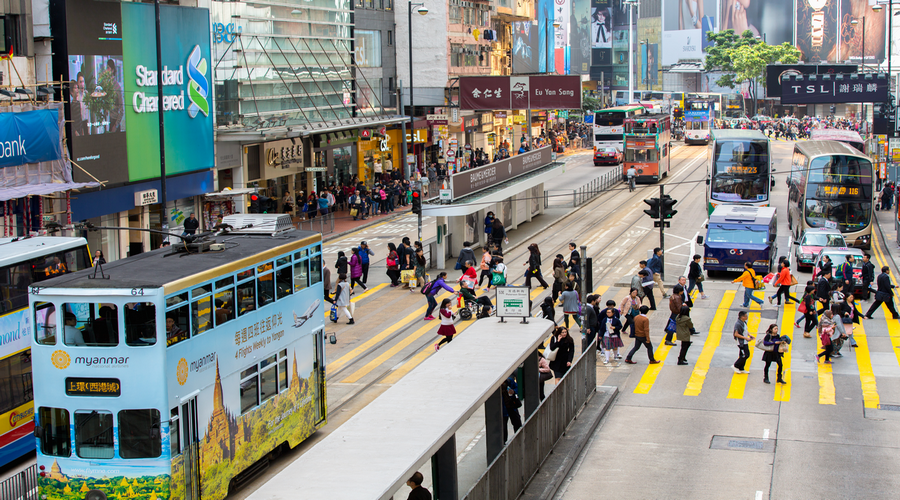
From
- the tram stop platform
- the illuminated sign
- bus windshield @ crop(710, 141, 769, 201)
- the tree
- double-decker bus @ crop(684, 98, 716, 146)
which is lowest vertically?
the tram stop platform

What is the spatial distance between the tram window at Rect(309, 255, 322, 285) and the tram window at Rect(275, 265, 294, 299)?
69 cm

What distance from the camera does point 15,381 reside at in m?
14.7

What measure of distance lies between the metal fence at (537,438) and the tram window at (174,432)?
12.0 ft

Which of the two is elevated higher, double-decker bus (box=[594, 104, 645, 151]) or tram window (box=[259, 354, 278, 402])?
double-decker bus (box=[594, 104, 645, 151])

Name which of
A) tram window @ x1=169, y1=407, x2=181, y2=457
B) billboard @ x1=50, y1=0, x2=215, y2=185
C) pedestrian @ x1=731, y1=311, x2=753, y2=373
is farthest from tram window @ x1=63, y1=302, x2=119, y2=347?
billboard @ x1=50, y1=0, x2=215, y2=185

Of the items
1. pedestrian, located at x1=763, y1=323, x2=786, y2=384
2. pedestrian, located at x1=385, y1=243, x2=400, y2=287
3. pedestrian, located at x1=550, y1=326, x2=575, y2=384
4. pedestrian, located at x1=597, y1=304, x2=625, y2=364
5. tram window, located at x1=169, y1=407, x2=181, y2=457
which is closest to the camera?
tram window, located at x1=169, y1=407, x2=181, y2=457

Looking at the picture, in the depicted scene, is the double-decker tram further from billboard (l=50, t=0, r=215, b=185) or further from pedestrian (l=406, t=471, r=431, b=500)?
billboard (l=50, t=0, r=215, b=185)

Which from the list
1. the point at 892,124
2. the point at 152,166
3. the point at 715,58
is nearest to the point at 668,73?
the point at 715,58

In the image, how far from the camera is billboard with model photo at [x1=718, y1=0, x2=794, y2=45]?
136625mm

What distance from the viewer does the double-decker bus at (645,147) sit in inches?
2149

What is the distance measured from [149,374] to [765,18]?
140 m

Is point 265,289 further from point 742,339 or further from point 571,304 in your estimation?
point 571,304

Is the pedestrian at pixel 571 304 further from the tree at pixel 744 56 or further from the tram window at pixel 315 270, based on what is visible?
the tree at pixel 744 56

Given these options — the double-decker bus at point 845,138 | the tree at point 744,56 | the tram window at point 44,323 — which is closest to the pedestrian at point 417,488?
the tram window at point 44,323
